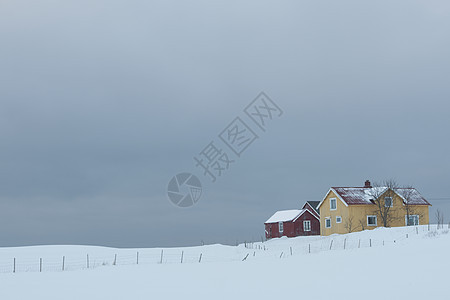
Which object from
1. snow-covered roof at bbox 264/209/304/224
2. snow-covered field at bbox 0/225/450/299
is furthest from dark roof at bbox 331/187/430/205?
snow-covered field at bbox 0/225/450/299

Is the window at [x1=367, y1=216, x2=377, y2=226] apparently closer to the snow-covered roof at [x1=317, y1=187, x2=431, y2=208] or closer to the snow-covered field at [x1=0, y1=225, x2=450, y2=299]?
the snow-covered roof at [x1=317, y1=187, x2=431, y2=208]

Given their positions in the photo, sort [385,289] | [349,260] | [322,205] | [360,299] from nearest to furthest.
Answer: [360,299], [385,289], [349,260], [322,205]

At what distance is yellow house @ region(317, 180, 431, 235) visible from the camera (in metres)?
67.1

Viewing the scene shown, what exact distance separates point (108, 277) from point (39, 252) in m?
29.9

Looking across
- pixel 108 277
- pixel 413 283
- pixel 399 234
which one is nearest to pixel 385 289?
pixel 413 283

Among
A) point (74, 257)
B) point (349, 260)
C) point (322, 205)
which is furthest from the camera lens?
point (322, 205)

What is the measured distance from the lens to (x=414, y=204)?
229 feet

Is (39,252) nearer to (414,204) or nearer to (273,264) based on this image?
(273,264)

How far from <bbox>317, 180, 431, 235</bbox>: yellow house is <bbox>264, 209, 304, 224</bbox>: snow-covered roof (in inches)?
325

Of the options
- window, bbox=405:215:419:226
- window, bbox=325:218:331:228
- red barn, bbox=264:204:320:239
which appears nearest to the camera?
window, bbox=405:215:419:226

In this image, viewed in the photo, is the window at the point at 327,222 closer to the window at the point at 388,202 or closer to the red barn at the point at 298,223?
the red barn at the point at 298,223

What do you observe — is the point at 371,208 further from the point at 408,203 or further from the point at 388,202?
the point at 408,203

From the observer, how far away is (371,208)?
68125 millimetres

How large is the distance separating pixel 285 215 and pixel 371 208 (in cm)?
1782
